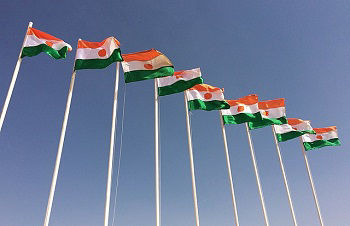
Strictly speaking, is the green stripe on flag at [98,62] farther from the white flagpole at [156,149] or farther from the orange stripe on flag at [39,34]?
the white flagpole at [156,149]

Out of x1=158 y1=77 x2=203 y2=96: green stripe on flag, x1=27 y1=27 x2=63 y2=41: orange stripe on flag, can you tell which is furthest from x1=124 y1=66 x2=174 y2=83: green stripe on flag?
x1=27 y1=27 x2=63 y2=41: orange stripe on flag

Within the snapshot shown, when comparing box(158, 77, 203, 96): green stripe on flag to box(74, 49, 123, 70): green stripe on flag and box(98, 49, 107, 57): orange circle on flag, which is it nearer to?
box(74, 49, 123, 70): green stripe on flag

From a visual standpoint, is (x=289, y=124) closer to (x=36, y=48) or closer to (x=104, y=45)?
(x=104, y=45)

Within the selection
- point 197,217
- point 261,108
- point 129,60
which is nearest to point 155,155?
point 197,217

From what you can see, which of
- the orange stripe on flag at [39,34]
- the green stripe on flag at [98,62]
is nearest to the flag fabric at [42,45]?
the orange stripe on flag at [39,34]

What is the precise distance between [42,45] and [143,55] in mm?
7024

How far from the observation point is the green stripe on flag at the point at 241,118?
2797cm

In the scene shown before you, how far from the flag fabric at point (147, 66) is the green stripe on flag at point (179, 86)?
8.97 ft

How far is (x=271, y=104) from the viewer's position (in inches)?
1211

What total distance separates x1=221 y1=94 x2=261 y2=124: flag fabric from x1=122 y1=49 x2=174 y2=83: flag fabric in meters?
9.65

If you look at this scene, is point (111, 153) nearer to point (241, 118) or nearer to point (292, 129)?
point (241, 118)

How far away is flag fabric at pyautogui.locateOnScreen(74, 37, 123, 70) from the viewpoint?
19.2 meters

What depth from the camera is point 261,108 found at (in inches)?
1222

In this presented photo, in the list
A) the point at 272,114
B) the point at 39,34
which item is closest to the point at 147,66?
the point at 39,34
